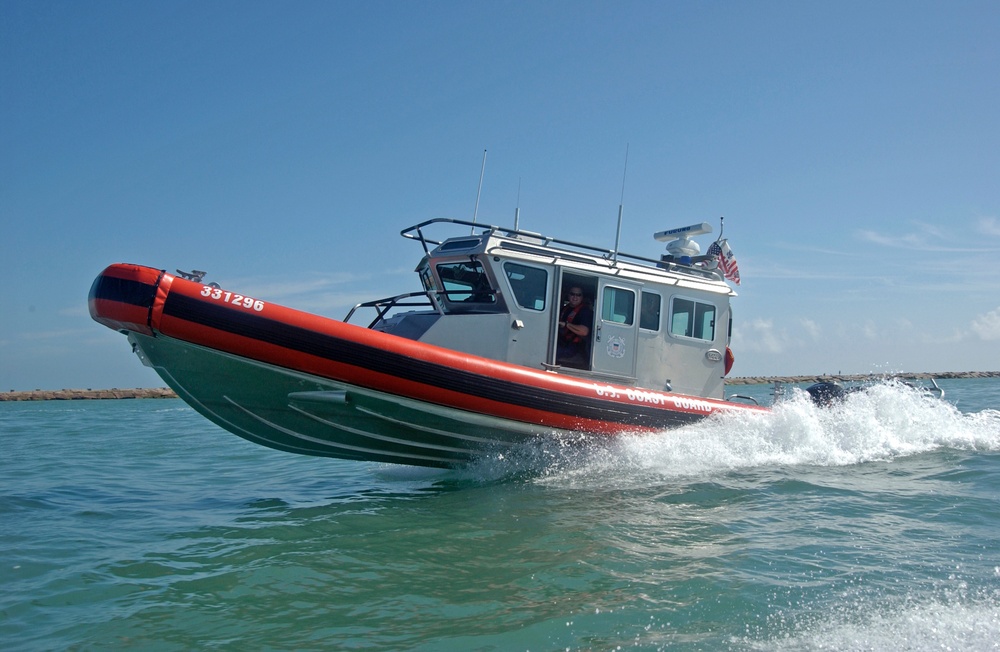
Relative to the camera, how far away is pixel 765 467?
24.0ft

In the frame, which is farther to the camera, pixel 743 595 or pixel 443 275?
pixel 443 275

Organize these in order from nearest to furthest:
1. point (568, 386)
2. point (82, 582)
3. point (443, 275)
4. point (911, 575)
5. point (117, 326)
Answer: point (911, 575)
point (82, 582)
point (117, 326)
point (568, 386)
point (443, 275)

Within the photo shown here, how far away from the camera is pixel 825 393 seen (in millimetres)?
9414

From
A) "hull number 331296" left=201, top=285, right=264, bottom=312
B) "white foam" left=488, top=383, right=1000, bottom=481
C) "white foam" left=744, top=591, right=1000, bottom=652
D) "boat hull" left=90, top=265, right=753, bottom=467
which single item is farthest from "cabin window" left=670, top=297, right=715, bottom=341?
"white foam" left=744, top=591, right=1000, bottom=652

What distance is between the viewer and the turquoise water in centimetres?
331

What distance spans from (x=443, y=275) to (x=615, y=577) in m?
3.95

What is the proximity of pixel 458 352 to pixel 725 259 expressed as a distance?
4074 mm

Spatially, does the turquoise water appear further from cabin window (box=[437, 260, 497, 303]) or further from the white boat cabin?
cabin window (box=[437, 260, 497, 303])

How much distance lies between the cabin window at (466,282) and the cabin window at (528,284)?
23cm

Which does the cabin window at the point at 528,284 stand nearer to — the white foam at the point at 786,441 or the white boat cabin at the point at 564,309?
the white boat cabin at the point at 564,309

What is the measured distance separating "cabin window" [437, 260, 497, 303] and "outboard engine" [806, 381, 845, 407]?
4.86 meters

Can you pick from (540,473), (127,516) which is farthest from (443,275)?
(127,516)

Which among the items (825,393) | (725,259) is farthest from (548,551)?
(825,393)

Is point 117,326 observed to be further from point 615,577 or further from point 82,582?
point 615,577
